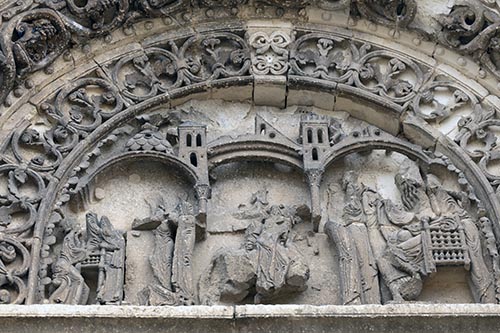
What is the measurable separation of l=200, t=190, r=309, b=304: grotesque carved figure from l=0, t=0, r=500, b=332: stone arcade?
15 mm

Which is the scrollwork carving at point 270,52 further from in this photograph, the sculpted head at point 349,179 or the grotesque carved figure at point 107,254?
the grotesque carved figure at point 107,254

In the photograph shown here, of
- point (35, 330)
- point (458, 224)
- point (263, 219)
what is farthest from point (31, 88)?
point (458, 224)

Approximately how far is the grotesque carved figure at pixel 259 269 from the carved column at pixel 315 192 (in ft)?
0.76

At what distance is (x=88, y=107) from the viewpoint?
8586mm

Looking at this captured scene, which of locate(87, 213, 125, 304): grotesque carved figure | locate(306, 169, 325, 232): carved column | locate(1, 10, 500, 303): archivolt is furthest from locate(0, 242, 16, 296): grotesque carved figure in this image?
locate(306, 169, 325, 232): carved column

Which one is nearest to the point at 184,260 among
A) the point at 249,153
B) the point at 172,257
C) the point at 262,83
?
the point at 172,257

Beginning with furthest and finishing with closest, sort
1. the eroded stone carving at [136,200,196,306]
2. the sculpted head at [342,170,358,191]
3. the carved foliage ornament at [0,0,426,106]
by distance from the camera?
the sculpted head at [342,170,358,191], the carved foliage ornament at [0,0,426,106], the eroded stone carving at [136,200,196,306]

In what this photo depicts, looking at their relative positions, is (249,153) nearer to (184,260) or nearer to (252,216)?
(252,216)

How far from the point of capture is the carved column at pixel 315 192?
8.14 m

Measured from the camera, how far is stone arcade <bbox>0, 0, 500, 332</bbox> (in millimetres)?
7734

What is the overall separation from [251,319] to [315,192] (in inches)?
76.7

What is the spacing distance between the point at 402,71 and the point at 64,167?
113 inches

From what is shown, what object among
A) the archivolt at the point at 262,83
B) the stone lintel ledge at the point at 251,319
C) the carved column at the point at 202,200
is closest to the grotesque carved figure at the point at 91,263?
the carved column at the point at 202,200

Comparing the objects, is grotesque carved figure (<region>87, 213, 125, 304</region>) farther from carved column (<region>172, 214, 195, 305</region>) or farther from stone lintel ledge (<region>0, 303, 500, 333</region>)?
stone lintel ledge (<region>0, 303, 500, 333</region>)
